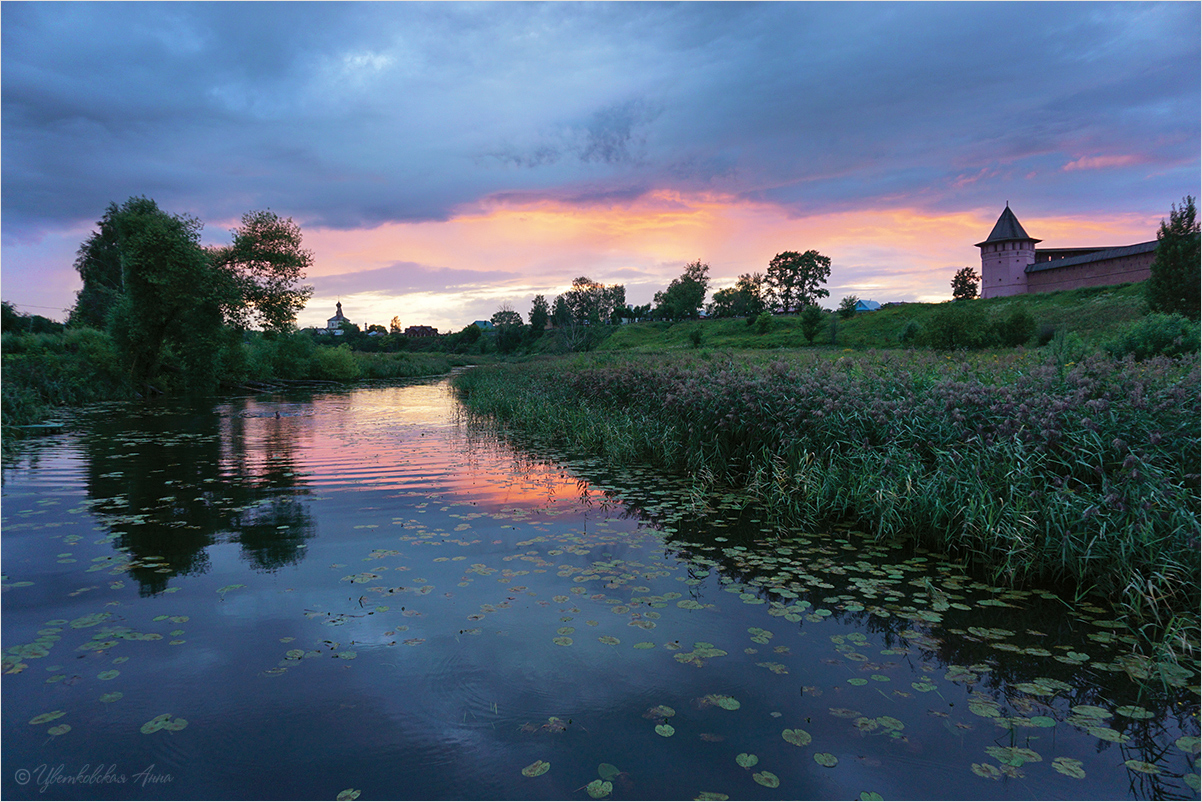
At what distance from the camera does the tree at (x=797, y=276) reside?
112000mm

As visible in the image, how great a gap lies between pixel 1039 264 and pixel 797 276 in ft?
158

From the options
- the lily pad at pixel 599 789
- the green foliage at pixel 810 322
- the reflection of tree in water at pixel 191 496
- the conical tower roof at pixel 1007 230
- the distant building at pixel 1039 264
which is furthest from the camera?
the conical tower roof at pixel 1007 230

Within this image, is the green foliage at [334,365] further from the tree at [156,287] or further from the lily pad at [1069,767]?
the lily pad at [1069,767]

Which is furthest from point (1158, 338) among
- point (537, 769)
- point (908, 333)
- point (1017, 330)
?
point (908, 333)

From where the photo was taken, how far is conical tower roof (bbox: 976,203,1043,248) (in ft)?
228

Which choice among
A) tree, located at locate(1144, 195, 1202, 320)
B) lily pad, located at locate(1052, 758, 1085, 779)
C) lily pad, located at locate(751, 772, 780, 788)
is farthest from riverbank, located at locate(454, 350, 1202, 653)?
tree, located at locate(1144, 195, 1202, 320)

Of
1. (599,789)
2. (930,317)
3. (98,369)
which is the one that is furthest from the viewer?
(930,317)

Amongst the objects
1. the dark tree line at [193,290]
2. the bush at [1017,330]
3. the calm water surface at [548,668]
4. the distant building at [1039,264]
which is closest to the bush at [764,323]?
the distant building at [1039,264]

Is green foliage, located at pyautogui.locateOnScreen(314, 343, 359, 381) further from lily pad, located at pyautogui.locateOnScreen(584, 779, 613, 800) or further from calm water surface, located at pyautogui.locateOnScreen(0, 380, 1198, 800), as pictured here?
lily pad, located at pyautogui.locateOnScreen(584, 779, 613, 800)

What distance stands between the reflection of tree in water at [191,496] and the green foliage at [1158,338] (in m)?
22.0

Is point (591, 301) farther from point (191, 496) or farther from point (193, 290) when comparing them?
point (191, 496)

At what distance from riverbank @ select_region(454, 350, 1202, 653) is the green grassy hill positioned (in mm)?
29899

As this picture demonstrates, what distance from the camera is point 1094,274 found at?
61.2 meters

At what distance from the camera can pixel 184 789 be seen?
2959 millimetres
